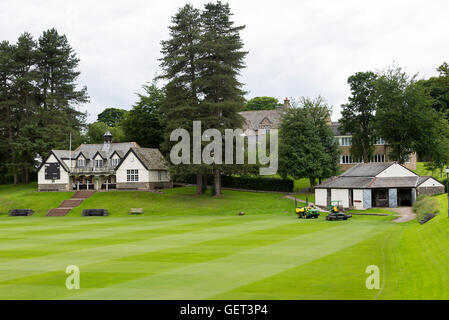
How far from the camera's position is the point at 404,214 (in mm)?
52938

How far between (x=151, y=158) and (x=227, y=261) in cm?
5794

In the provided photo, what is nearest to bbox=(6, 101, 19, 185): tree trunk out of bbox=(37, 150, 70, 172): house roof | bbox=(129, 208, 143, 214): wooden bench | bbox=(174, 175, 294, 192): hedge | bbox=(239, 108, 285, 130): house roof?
bbox=(37, 150, 70, 172): house roof

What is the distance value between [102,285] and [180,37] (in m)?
56.9

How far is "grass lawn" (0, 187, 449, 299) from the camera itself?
17766 mm

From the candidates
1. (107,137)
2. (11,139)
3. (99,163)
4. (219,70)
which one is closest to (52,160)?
(99,163)

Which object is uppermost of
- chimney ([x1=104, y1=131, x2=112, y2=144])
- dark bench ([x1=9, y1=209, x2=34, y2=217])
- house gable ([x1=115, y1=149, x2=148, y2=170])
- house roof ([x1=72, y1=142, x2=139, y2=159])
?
chimney ([x1=104, y1=131, x2=112, y2=144])

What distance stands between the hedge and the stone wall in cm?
2230

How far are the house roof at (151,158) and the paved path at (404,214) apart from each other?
36384mm

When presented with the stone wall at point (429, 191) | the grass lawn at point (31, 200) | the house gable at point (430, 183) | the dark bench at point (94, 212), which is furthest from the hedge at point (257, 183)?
the house gable at point (430, 183)

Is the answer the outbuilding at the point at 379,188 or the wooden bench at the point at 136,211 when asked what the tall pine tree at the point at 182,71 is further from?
the outbuilding at the point at 379,188

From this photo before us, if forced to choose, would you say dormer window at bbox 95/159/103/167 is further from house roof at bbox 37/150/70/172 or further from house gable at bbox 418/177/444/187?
house gable at bbox 418/177/444/187

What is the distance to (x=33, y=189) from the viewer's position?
83.6m

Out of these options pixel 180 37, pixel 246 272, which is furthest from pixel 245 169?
pixel 246 272
